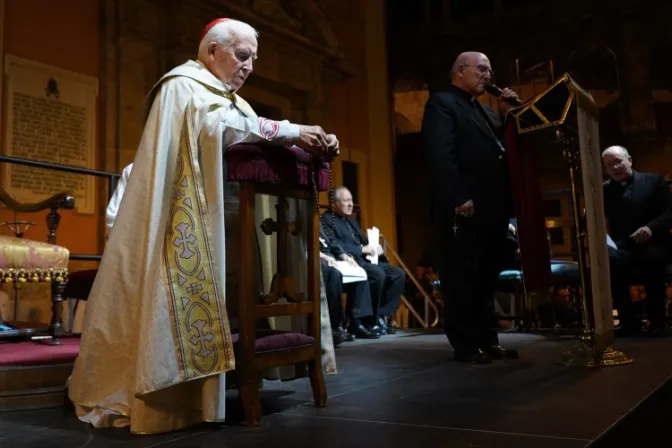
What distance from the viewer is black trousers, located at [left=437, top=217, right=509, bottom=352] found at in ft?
9.95

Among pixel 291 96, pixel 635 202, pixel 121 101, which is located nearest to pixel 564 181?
pixel 291 96

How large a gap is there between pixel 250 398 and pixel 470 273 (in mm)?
1567

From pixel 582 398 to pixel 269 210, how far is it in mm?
1193

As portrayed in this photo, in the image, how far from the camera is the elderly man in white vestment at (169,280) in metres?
1.68

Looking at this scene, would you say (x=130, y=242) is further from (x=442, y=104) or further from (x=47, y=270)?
(x=442, y=104)

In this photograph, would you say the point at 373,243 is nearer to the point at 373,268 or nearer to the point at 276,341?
the point at 373,268

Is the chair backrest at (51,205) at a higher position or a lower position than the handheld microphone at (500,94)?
lower

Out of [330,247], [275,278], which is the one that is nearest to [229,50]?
[275,278]

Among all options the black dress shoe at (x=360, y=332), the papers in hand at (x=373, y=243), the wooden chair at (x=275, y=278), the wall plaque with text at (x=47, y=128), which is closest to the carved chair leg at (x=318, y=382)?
the wooden chair at (x=275, y=278)

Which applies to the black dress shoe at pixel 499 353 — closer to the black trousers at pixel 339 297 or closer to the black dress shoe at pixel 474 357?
the black dress shoe at pixel 474 357

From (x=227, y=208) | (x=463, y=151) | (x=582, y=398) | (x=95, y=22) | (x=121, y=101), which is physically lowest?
(x=582, y=398)

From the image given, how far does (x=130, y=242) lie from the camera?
5.96ft

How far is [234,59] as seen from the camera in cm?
199

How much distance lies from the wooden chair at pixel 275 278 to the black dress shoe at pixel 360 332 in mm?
2967
